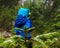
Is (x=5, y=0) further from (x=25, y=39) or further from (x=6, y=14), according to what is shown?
(x=25, y=39)

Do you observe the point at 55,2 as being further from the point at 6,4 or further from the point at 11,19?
the point at 6,4

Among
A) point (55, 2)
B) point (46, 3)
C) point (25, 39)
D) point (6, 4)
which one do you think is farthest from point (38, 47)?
point (6, 4)

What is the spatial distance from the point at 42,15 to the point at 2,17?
372 centimetres

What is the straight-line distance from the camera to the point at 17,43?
209 cm

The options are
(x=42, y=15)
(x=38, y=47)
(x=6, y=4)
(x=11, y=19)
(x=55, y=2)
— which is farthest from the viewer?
(x=6, y=4)

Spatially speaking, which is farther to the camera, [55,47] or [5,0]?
[5,0]

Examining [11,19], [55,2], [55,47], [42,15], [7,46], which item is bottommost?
[11,19]

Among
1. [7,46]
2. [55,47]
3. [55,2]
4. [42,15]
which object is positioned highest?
[7,46]

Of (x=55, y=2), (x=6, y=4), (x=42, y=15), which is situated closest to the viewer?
(x=55, y=2)

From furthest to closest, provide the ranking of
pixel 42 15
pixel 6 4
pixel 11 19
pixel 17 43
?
pixel 6 4 → pixel 11 19 → pixel 42 15 → pixel 17 43

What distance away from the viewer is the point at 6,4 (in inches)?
549

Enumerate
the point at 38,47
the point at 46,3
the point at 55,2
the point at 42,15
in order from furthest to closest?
1. the point at 46,3
2. the point at 42,15
3. the point at 55,2
4. the point at 38,47

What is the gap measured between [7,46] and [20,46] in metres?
0.13

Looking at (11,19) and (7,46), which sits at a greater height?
(7,46)
